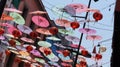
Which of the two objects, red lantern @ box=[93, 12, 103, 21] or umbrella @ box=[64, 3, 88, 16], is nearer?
red lantern @ box=[93, 12, 103, 21]

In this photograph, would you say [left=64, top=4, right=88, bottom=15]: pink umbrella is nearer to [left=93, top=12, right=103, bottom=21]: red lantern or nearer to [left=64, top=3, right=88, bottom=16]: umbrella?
[left=64, top=3, right=88, bottom=16]: umbrella

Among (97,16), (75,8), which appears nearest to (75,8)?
(75,8)

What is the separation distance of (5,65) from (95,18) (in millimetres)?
11050

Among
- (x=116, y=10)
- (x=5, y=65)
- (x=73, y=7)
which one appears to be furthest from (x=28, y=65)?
(x=116, y=10)

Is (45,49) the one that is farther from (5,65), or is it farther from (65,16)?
(5,65)

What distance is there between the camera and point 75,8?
7902mm

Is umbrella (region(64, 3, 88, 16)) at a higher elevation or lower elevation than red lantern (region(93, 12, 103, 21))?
higher

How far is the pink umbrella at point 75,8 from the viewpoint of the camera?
763 centimetres

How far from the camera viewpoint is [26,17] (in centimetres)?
2012

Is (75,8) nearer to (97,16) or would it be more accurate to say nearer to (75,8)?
(75,8)

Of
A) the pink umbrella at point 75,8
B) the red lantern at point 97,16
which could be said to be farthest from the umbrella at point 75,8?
the red lantern at point 97,16

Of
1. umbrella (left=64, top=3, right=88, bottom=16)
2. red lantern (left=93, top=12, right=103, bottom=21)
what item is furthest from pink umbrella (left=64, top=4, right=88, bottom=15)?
red lantern (left=93, top=12, right=103, bottom=21)

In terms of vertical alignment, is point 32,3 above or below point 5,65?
above

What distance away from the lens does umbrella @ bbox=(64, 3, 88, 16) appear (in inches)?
300
